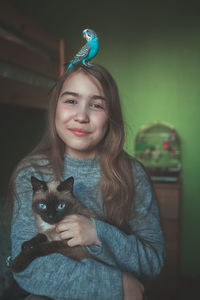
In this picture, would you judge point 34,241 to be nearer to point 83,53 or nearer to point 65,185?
point 65,185

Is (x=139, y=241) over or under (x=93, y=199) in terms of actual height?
under

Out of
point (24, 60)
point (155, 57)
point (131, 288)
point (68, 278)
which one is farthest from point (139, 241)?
point (155, 57)

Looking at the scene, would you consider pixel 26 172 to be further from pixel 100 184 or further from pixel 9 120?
pixel 9 120

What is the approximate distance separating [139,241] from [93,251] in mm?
159

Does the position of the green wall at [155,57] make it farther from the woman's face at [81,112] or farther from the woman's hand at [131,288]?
the woman's hand at [131,288]

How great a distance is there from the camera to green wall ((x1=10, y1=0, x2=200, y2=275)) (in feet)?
7.59

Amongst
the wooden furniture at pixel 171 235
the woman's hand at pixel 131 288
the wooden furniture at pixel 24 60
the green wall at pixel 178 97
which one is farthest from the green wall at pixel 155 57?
the woman's hand at pixel 131 288

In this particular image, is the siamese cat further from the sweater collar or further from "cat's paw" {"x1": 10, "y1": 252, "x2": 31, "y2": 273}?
the sweater collar

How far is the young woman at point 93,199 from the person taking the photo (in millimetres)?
687

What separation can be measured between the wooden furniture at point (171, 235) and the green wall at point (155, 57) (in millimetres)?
403

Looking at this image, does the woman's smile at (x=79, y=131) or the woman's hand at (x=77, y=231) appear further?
the woman's smile at (x=79, y=131)

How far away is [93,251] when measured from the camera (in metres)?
0.71

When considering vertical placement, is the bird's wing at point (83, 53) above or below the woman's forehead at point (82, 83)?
above

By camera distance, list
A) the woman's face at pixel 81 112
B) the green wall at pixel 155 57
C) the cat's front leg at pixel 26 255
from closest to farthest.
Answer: the cat's front leg at pixel 26 255
the woman's face at pixel 81 112
the green wall at pixel 155 57
